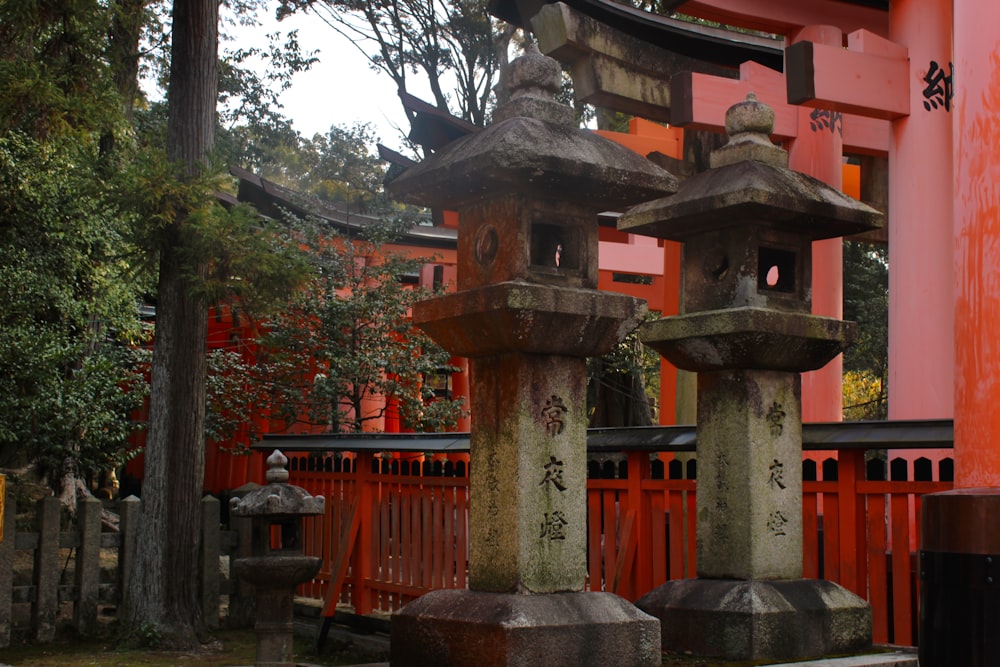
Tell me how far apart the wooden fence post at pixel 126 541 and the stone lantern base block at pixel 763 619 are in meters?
5.52

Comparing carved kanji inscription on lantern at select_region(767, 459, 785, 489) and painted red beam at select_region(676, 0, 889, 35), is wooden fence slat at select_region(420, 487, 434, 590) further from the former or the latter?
painted red beam at select_region(676, 0, 889, 35)

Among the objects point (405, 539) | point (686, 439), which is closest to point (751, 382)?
point (686, 439)

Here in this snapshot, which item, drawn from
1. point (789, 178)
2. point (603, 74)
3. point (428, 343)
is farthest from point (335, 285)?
point (789, 178)

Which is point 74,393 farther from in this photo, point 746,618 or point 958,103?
point 958,103

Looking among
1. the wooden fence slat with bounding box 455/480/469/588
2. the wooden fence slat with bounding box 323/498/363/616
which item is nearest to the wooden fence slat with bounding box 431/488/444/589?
the wooden fence slat with bounding box 455/480/469/588

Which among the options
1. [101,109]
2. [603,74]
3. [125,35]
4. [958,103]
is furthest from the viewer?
[125,35]

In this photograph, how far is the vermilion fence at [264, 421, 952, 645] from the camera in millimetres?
6363

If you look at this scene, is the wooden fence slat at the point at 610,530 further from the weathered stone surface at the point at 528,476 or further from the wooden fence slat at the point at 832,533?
the weathered stone surface at the point at 528,476

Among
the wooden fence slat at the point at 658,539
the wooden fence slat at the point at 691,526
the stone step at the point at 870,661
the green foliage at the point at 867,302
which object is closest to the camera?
the stone step at the point at 870,661

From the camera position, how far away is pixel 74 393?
11.8 m

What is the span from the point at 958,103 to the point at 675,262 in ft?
32.6

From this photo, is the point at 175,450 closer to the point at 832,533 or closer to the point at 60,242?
the point at 60,242

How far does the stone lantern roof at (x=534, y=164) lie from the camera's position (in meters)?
5.36

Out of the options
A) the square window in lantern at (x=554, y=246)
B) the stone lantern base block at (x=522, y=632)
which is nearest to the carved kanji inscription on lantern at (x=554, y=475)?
the stone lantern base block at (x=522, y=632)
